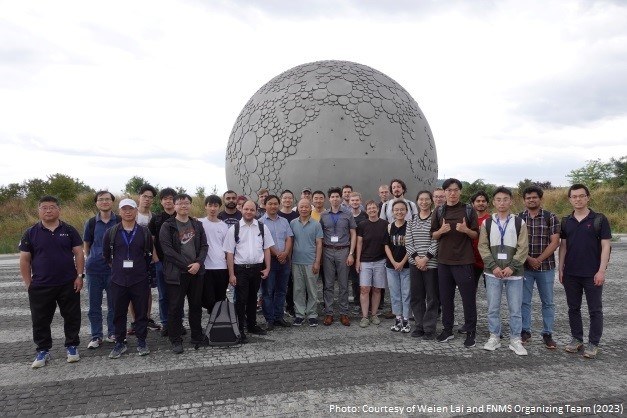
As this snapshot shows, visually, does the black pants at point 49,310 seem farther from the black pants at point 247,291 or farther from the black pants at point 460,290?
the black pants at point 460,290

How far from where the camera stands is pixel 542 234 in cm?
481

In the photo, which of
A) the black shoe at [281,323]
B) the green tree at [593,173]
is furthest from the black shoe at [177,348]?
the green tree at [593,173]

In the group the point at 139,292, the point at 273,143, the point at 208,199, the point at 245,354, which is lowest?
the point at 245,354

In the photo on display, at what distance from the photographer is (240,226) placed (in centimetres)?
532

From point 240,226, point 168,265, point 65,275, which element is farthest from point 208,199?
point 65,275

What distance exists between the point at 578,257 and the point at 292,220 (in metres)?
3.32

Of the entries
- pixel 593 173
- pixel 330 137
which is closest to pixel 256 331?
pixel 330 137

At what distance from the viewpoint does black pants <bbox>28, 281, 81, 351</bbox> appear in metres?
4.42

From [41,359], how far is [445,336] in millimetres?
4152

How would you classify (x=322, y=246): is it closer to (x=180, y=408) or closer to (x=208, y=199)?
(x=208, y=199)

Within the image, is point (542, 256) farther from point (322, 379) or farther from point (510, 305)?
point (322, 379)

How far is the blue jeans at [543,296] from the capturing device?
4773mm

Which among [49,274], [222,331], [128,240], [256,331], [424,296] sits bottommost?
[256,331]

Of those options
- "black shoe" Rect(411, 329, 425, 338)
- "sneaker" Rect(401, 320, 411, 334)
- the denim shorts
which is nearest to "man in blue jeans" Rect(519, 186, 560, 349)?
"black shoe" Rect(411, 329, 425, 338)
